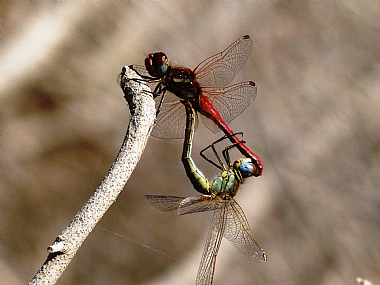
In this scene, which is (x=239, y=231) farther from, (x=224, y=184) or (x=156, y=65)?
(x=156, y=65)

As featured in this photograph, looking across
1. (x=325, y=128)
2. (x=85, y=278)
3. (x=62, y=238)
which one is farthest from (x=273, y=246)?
(x=62, y=238)

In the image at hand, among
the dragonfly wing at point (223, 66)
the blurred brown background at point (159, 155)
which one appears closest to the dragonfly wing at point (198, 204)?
the dragonfly wing at point (223, 66)

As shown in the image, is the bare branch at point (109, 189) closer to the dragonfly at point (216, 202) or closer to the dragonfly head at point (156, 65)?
the dragonfly head at point (156, 65)

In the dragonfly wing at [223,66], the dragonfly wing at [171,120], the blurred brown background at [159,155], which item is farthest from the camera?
the blurred brown background at [159,155]

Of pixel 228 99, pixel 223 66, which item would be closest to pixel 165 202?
pixel 228 99

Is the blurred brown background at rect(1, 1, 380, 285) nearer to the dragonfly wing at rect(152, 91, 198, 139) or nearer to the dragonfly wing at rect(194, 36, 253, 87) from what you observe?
the dragonfly wing at rect(194, 36, 253, 87)

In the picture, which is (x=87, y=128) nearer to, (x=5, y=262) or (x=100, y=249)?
(x=100, y=249)

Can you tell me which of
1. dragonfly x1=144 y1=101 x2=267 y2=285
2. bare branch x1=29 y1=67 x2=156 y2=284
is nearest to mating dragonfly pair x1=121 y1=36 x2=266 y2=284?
dragonfly x1=144 y1=101 x2=267 y2=285
